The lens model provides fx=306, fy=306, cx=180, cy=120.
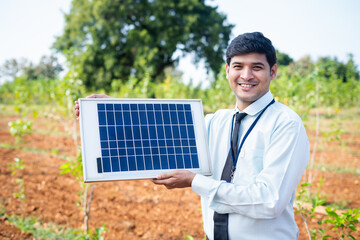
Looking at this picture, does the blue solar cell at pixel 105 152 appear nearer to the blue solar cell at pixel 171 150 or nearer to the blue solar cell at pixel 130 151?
the blue solar cell at pixel 130 151

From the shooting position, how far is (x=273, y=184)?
5.84ft

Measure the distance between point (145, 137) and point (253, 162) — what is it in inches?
29.8

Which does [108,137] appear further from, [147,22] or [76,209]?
[147,22]

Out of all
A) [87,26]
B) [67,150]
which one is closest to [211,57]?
[87,26]

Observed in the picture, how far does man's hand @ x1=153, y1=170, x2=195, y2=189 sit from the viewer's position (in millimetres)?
1967

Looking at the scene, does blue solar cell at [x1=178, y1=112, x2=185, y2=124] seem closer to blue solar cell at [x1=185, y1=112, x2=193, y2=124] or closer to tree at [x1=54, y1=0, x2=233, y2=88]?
blue solar cell at [x1=185, y1=112, x2=193, y2=124]

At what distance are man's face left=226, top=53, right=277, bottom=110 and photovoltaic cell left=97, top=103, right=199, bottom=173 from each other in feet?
1.36

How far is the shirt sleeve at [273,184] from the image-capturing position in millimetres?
1774

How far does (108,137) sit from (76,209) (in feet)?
13.0

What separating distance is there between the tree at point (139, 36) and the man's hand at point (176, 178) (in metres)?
20.8

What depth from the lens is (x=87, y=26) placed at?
24.7 meters

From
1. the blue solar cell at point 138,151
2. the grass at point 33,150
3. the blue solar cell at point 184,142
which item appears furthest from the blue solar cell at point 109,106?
the grass at point 33,150

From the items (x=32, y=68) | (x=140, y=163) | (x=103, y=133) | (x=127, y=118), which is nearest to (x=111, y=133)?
(x=103, y=133)

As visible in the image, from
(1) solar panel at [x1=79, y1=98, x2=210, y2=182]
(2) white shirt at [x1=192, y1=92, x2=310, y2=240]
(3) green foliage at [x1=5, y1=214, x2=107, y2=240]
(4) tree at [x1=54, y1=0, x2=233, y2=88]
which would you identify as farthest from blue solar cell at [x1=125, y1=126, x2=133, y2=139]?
(4) tree at [x1=54, y1=0, x2=233, y2=88]
